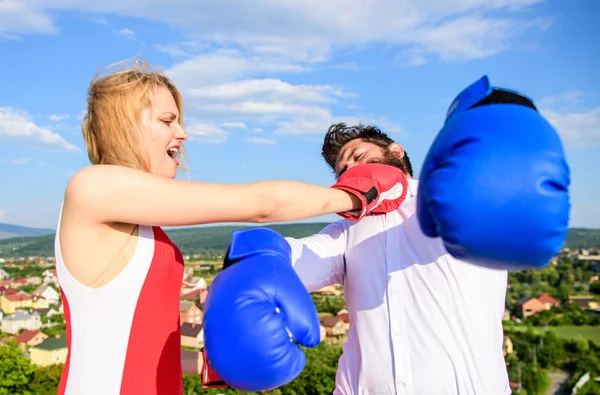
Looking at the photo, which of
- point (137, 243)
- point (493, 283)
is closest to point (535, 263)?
point (493, 283)

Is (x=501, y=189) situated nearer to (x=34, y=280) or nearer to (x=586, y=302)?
(x=586, y=302)

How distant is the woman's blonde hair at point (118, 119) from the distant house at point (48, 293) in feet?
269

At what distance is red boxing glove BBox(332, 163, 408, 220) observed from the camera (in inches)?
70.0

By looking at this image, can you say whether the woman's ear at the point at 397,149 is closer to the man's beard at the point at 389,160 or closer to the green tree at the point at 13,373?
the man's beard at the point at 389,160

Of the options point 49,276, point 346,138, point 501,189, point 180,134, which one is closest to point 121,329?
point 180,134

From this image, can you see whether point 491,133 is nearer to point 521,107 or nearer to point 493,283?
point 521,107

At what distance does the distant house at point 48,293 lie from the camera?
76.7 m

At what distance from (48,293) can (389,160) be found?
275 feet

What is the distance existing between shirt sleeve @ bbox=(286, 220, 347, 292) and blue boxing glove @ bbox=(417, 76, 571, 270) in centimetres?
74

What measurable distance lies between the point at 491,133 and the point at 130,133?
95 centimetres

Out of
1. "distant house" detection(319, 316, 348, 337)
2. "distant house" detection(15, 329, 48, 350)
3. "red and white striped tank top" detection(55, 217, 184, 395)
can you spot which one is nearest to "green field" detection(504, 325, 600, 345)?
"distant house" detection(319, 316, 348, 337)

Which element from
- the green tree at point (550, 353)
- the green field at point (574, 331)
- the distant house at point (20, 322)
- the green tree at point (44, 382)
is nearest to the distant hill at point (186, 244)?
the distant house at point (20, 322)

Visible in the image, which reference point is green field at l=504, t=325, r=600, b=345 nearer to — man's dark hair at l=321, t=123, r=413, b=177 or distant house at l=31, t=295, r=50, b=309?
man's dark hair at l=321, t=123, r=413, b=177

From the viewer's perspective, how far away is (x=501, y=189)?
46.6 inches
